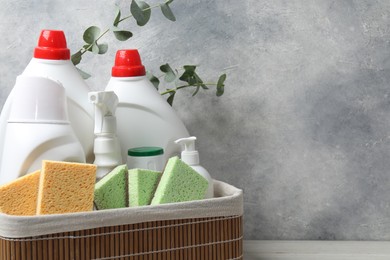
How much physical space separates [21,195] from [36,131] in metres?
0.07

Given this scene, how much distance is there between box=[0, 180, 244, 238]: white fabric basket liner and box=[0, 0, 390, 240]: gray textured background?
25cm

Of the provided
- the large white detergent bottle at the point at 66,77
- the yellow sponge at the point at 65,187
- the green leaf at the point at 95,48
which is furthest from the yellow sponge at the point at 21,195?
the green leaf at the point at 95,48

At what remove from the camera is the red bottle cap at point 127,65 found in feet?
2.75

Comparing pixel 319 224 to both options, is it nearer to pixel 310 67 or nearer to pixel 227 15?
pixel 310 67

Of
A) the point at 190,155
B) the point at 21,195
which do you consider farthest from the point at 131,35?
the point at 21,195

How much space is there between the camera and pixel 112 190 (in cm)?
72

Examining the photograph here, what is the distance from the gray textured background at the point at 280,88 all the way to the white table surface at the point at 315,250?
3 cm

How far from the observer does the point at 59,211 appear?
0.68m

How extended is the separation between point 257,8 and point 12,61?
38 centimetres

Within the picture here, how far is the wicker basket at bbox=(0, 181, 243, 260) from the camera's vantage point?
647 mm

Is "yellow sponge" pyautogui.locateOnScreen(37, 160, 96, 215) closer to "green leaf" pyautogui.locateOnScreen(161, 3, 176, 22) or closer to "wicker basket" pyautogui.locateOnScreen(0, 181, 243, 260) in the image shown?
"wicker basket" pyautogui.locateOnScreen(0, 181, 243, 260)

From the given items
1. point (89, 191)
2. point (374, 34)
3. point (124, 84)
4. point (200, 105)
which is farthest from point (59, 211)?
point (374, 34)

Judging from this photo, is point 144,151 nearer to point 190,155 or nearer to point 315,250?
point 190,155

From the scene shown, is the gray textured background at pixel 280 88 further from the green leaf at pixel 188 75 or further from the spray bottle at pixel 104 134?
the spray bottle at pixel 104 134
